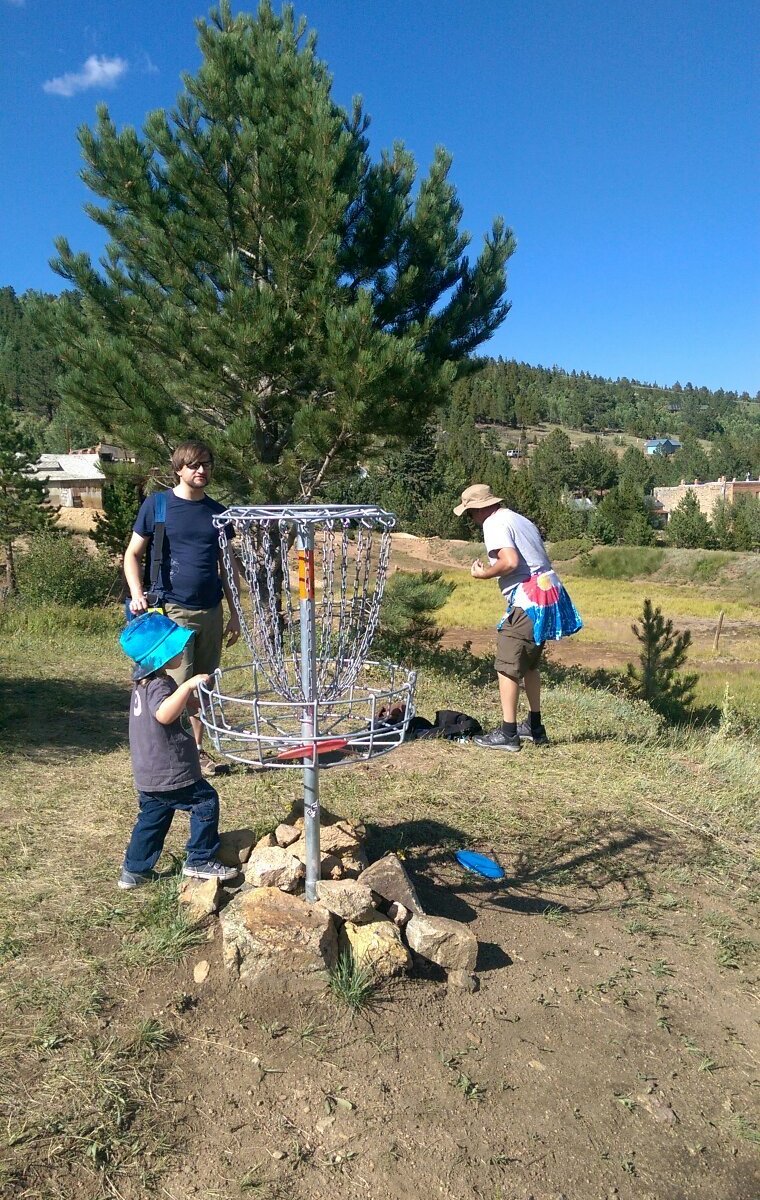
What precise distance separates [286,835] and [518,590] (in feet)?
7.66

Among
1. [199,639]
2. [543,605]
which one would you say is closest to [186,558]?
[199,639]

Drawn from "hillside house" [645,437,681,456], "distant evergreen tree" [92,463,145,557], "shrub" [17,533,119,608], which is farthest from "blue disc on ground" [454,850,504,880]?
"hillside house" [645,437,681,456]

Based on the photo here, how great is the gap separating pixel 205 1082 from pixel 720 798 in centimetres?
376

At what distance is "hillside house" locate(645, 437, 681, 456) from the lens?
13825 centimetres

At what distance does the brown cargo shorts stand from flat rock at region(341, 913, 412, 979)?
255cm

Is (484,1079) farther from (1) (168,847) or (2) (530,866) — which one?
(1) (168,847)

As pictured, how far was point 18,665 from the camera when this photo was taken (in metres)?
8.22

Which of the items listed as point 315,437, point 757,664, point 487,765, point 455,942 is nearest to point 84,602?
point 315,437

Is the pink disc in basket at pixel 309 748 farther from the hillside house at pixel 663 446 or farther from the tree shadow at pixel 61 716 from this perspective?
the hillside house at pixel 663 446

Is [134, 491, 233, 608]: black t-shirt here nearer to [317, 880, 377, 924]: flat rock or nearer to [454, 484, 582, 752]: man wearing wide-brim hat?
[454, 484, 582, 752]: man wearing wide-brim hat

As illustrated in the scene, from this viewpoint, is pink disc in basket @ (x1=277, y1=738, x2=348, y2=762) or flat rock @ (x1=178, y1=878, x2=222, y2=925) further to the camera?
flat rock @ (x1=178, y1=878, x2=222, y2=925)

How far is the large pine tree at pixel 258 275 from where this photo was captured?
23.3 ft

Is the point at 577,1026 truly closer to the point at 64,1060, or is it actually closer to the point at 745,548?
the point at 64,1060

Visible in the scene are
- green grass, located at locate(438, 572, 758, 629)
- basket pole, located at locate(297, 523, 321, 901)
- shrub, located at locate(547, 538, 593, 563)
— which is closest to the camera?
basket pole, located at locate(297, 523, 321, 901)
